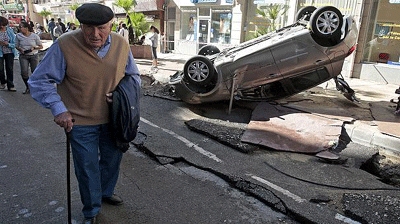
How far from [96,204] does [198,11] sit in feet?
54.2

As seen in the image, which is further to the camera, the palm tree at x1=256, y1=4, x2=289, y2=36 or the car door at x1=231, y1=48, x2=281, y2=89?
the palm tree at x1=256, y1=4, x2=289, y2=36

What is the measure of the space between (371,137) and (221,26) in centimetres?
1286

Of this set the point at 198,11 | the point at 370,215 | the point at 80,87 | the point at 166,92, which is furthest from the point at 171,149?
the point at 198,11

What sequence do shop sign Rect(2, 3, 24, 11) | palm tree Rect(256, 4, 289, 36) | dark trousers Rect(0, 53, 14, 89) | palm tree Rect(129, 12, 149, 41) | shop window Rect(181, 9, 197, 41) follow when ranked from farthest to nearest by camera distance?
shop sign Rect(2, 3, 24, 11) < shop window Rect(181, 9, 197, 41) < palm tree Rect(129, 12, 149, 41) < palm tree Rect(256, 4, 289, 36) < dark trousers Rect(0, 53, 14, 89)

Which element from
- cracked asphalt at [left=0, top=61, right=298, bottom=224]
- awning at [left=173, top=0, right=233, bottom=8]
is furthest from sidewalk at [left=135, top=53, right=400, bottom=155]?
awning at [left=173, top=0, right=233, bottom=8]

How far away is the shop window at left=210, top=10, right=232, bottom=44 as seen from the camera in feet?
54.5

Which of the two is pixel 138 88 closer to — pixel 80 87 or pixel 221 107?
pixel 80 87

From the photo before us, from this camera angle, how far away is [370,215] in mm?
3053

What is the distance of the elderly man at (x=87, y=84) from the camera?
2.40 meters

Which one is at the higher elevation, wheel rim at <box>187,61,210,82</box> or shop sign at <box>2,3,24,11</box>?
shop sign at <box>2,3,24,11</box>

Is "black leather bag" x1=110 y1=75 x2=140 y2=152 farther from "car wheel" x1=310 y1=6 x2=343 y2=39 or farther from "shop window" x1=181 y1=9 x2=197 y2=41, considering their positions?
"shop window" x1=181 y1=9 x2=197 y2=41

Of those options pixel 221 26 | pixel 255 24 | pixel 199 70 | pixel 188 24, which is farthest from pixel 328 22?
pixel 188 24

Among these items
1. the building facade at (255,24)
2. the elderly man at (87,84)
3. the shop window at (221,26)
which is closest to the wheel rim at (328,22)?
the elderly man at (87,84)

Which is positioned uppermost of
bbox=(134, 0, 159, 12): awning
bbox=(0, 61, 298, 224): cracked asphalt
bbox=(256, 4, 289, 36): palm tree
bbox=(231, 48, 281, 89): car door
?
bbox=(134, 0, 159, 12): awning
